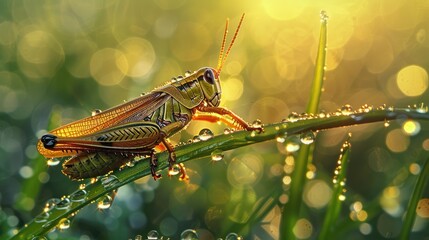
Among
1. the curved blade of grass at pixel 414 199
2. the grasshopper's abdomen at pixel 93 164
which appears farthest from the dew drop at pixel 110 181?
the curved blade of grass at pixel 414 199

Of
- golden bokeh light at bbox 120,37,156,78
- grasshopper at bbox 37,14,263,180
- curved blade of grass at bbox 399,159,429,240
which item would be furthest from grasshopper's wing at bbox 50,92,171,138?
golden bokeh light at bbox 120,37,156,78

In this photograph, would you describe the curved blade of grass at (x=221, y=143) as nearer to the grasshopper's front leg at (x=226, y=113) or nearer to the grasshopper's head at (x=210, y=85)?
the grasshopper's front leg at (x=226, y=113)

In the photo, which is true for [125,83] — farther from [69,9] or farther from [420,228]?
[420,228]

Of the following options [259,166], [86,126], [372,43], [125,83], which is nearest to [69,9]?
[125,83]

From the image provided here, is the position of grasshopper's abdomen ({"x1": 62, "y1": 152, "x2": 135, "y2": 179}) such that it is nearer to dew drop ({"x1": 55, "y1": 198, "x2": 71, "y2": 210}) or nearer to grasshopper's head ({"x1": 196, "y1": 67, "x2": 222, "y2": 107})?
dew drop ({"x1": 55, "y1": 198, "x2": 71, "y2": 210})

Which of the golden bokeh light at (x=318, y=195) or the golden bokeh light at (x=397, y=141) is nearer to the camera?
the golden bokeh light at (x=318, y=195)

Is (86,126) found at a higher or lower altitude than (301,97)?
lower

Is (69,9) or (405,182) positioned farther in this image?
(69,9)
